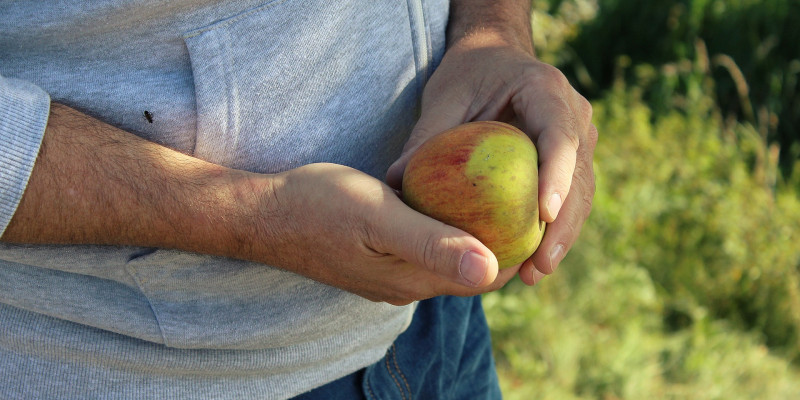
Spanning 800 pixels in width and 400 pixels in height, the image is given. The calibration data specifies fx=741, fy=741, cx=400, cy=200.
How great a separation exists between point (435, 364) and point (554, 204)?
0.57m

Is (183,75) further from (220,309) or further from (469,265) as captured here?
(469,265)

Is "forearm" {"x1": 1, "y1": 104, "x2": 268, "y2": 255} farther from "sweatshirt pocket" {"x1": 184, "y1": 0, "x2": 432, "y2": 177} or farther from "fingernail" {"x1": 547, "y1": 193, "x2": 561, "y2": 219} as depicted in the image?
"fingernail" {"x1": 547, "y1": 193, "x2": 561, "y2": 219}

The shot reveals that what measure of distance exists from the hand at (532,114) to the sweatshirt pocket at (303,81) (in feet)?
0.25

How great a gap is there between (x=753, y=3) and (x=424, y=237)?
472 centimetres

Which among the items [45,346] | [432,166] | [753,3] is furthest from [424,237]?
[753,3]

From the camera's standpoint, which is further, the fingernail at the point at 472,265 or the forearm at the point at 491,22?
the forearm at the point at 491,22

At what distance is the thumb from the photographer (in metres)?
1.17

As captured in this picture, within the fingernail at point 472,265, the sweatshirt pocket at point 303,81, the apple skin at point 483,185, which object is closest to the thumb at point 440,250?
the fingernail at point 472,265

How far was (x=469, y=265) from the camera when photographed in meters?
1.17

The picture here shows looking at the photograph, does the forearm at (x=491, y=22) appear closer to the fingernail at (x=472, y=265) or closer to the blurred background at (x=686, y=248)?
the fingernail at (x=472, y=265)

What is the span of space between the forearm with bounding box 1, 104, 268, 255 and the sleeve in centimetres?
2

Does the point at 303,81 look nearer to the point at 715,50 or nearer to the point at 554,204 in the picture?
the point at 554,204

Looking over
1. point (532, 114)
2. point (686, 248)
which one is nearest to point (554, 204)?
point (532, 114)

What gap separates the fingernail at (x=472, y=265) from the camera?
1.17 metres
